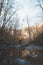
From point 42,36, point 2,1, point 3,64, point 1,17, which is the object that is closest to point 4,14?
point 1,17

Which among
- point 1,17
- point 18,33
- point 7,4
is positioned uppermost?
point 7,4

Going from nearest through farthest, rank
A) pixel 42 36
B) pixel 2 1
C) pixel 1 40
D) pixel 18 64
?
pixel 18 64, pixel 2 1, pixel 1 40, pixel 42 36

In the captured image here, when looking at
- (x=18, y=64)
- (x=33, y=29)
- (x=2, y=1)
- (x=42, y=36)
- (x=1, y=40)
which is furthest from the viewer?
(x=33, y=29)

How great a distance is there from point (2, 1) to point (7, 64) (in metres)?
23.5

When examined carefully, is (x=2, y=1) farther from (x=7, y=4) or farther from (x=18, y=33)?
(x=18, y=33)

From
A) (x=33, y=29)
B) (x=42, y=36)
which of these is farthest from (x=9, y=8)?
(x=33, y=29)

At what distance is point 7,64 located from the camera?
10945 millimetres

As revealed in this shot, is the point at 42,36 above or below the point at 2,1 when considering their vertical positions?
below

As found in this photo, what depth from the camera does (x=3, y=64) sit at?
11.0m

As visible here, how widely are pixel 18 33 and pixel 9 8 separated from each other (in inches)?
1886

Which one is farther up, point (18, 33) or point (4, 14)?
point (4, 14)

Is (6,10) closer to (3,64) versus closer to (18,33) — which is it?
(3,64)

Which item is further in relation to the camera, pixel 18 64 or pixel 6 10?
pixel 6 10

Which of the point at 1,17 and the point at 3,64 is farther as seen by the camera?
the point at 1,17
